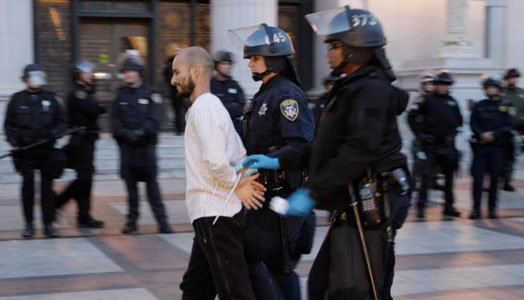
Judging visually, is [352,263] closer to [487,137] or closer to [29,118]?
[29,118]

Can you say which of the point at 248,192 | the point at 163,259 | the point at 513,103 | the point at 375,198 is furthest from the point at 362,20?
the point at 513,103

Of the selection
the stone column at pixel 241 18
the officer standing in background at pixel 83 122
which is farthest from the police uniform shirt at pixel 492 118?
the stone column at pixel 241 18

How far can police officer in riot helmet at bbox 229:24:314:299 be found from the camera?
14.8 feet

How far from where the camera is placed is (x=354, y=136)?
11.7 ft

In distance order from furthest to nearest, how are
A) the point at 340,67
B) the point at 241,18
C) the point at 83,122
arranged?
the point at 241,18 < the point at 83,122 < the point at 340,67

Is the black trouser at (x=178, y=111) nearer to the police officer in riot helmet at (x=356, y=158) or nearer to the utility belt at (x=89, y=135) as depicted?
the utility belt at (x=89, y=135)

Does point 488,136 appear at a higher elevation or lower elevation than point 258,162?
lower

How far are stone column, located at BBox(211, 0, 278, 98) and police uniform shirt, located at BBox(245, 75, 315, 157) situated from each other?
9.63m

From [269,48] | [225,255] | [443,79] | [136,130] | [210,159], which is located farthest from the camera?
[443,79]

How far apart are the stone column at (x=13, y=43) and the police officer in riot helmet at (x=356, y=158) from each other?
10.5 meters

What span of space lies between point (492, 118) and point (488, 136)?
0.27 meters

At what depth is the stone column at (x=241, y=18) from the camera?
14.4 m

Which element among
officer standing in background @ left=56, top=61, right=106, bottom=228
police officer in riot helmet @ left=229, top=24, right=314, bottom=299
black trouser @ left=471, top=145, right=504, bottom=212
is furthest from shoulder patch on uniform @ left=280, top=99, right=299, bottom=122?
black trouser @ left=471, top=145, right=504, bottom=212

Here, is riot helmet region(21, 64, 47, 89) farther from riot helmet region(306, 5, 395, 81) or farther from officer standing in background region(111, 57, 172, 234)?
riot helmet region(306, 5, 395, 81)
